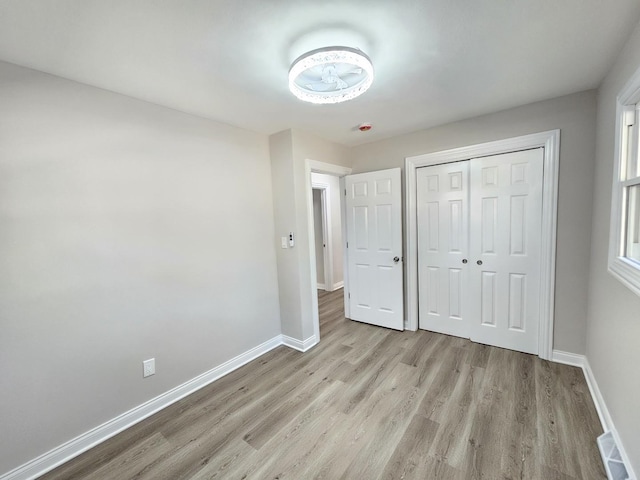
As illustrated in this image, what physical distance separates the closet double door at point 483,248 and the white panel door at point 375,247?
0.28 meters

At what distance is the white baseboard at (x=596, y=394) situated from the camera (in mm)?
1387

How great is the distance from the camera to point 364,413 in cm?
194

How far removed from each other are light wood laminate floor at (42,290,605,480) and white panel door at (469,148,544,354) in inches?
10.8

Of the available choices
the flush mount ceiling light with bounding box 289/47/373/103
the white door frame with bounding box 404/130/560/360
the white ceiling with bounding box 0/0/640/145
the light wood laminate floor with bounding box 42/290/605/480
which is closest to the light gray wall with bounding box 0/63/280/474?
the white ceiling with bounding box 0/0/640/145

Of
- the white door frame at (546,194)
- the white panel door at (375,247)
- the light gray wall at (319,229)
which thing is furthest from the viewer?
the light gray wall at (319,229)

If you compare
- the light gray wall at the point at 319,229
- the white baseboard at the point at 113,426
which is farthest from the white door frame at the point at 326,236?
the white baseboard at the point at 113,426

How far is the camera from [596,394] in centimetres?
A: 189

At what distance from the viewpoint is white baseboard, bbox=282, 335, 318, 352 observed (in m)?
2.90

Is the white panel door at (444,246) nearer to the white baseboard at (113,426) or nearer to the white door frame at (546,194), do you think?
the white door frame at (546,194)

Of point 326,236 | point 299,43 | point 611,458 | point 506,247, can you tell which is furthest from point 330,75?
point 326,236

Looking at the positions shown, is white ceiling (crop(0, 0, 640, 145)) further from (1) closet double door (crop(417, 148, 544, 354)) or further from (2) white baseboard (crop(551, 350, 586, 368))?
(2) white baseboard (crop(551, 350, 586, 368))

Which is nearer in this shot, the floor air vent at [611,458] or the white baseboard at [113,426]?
the floor air vent at [611,458]

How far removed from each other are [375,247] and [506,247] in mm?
1339

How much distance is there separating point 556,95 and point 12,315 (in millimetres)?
4073
